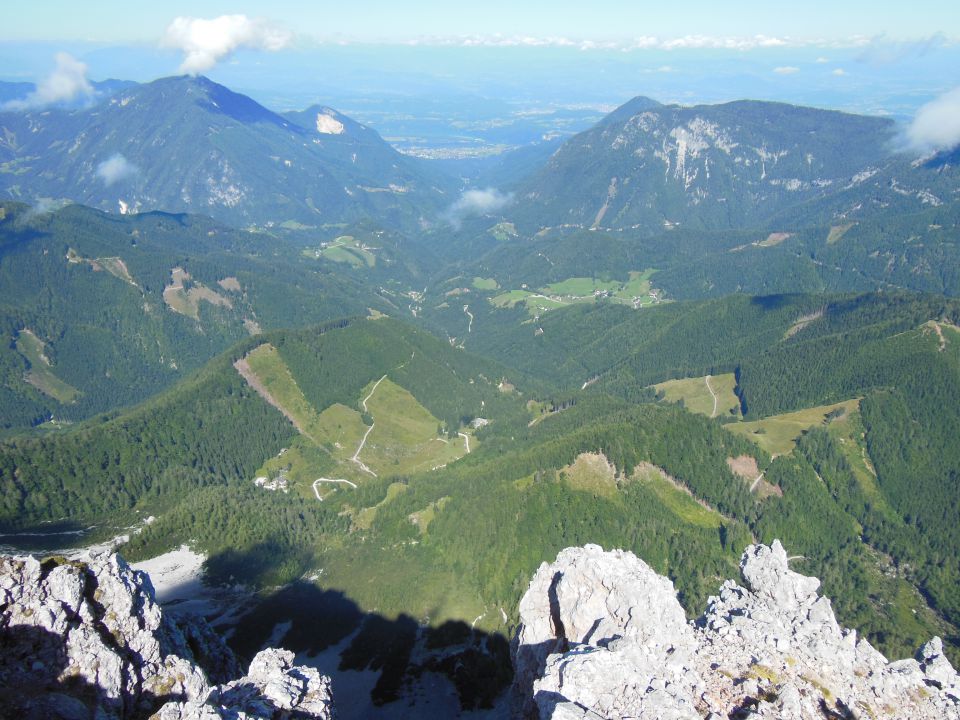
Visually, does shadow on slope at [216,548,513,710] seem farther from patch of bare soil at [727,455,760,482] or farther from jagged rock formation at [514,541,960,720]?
patch of bare soil at [727,455,760,482]

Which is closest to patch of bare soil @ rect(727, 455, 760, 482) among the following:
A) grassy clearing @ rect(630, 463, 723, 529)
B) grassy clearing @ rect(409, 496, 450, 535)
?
grassy clearing @ rect(630, 463, 723, 529)

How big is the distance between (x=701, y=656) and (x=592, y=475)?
11997 centimetres

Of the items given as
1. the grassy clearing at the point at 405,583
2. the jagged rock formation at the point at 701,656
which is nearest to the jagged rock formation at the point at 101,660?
the jagged rock formation at the point at 701,656

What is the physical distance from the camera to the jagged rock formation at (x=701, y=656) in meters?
46.3

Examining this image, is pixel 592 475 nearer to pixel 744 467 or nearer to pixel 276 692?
pixel 744 467

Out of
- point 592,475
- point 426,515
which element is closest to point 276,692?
point 426,515

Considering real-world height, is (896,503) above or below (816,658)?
below

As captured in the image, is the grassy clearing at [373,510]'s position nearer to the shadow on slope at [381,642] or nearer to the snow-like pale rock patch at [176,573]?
the shadow on slope at [381,642]

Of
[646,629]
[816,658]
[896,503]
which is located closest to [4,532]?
[646,629]

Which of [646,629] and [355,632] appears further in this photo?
[355,632]

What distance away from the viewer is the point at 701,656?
52625mm

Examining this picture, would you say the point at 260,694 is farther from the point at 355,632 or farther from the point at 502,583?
the point at 502,583

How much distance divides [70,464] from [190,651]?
472ft

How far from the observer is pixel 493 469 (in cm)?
17912
